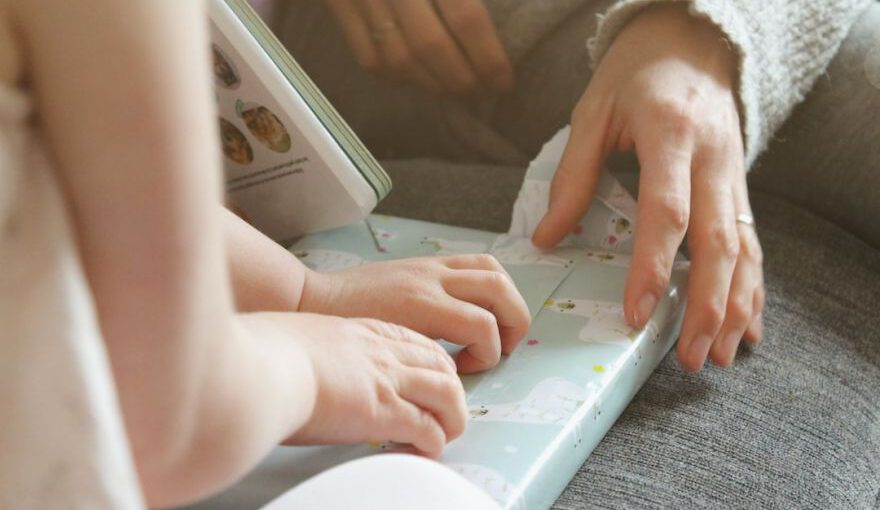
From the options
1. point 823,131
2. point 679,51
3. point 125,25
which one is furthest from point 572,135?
point 125,25

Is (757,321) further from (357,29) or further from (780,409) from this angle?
(357,29)

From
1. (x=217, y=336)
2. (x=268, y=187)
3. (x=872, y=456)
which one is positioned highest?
(x=217, y=336)

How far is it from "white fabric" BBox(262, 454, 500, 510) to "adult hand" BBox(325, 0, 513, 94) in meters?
0.45

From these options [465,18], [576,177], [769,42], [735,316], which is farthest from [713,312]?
[465,18]

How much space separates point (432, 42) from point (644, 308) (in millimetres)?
331

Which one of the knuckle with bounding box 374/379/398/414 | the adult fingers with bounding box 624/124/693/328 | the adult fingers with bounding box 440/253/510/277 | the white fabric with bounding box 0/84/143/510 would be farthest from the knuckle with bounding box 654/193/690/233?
the white fabric with bounding box 0/84/143/510

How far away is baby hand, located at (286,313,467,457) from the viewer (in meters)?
0.40

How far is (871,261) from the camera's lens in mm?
679

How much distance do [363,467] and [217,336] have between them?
13 centimetres

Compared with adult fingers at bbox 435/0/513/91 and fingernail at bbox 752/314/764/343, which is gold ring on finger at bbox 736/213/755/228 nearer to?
fingernail at bbox 752/314/764/343

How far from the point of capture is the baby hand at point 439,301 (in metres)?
0.50

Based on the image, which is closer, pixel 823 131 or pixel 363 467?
pixel 363 467

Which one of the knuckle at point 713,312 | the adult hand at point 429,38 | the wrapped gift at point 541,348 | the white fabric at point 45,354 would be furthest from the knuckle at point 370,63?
the white fabric at point 45,354

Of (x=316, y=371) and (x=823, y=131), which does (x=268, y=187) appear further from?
(x=823, y=131)
